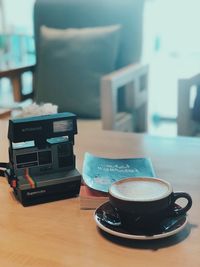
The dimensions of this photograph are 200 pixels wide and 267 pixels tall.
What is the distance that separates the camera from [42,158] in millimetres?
813

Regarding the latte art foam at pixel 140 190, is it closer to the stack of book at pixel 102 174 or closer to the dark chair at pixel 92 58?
the stack of book at pixel 102 174

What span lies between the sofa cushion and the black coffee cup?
1.35m

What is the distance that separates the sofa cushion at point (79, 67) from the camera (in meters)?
2.02

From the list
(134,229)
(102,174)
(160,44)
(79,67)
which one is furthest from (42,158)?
(160,44)

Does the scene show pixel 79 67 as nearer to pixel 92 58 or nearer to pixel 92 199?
pixel 92 58

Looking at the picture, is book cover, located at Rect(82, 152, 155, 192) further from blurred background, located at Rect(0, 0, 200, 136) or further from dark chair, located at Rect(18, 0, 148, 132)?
blurred background, located at Rect(0, 0, 200, 136)

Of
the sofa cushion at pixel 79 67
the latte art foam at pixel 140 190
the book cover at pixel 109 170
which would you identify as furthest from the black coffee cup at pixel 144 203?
the sofa cushion at pixel 79 67

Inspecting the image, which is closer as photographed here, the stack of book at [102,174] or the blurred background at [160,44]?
the stack of book at [102,174]

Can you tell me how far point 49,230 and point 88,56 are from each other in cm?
144

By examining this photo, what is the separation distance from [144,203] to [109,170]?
0.85ft

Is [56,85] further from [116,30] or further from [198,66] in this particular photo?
[198,66]

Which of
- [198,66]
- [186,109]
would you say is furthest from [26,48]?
[186,109]

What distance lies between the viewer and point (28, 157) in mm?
800

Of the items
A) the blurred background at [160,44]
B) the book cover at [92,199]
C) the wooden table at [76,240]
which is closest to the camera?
the wooden table at [76,240]
